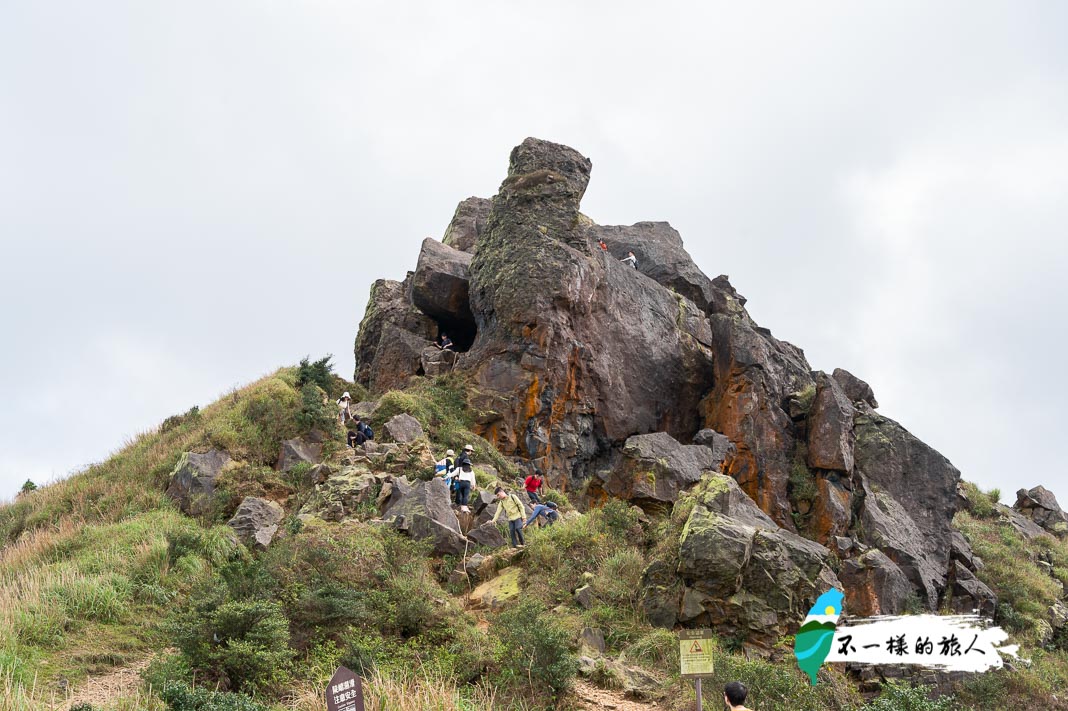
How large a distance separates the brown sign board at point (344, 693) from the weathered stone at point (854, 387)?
32.0 meters

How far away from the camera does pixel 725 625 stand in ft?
45.8

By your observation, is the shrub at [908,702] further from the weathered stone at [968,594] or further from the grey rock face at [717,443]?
the weathered stone at [968,594]

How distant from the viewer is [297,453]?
21.8 m

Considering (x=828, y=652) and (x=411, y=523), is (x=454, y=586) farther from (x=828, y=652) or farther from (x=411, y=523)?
(x=828, y=652)

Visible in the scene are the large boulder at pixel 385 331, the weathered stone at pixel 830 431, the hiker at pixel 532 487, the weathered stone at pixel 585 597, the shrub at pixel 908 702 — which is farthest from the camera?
the large boulder at pixel 385 331

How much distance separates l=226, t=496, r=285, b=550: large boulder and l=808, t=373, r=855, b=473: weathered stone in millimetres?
19859

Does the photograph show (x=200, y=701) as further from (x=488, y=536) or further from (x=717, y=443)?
(x=717, y=443)

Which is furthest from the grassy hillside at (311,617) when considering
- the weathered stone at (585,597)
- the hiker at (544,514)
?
the hiker at (544,514)

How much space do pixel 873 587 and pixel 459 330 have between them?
1862cm

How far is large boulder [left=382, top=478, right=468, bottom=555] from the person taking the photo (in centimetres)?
1686

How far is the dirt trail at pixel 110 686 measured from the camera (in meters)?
9.48

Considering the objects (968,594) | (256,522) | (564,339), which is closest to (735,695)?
(256,522)

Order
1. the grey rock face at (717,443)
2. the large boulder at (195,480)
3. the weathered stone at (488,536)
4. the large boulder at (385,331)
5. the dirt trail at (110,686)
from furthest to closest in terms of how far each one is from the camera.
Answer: the large boulder at (385,331) < the grey rock face at (717,443) < the large boulder at (195,480) < the weathered stone at (488,536) < the dirt trail at (110,686)

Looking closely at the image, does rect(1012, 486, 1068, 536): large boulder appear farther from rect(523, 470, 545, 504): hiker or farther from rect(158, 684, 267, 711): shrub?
rect(158, 684, 267, 711): shrub
